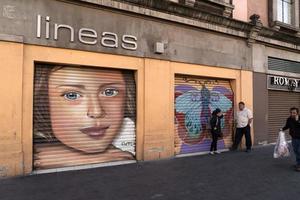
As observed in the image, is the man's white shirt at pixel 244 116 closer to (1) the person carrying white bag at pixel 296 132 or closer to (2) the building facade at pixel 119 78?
(2) the building facade at pixel 119 78

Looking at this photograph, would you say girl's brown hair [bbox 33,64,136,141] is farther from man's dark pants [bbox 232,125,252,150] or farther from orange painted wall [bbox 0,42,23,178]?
man's dark pants [bbox 232,125,252,150]

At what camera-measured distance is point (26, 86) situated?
7.72 metres

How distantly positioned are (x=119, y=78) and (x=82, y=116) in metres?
1.45

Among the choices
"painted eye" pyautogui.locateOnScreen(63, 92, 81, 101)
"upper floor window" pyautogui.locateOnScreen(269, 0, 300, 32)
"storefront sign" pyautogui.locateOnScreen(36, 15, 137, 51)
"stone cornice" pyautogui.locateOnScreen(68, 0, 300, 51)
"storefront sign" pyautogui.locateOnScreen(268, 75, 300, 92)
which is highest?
"upper floor window" pyautogui.locateOnScreen(269, 0, 300, 32)

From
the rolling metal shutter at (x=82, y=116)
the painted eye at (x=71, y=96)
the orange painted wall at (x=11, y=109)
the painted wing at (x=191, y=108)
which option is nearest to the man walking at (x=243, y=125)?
the painted wing at (x=191, y=108)

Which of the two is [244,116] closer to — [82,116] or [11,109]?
[82,116]

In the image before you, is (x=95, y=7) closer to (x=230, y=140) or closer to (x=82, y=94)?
(x=82, y=94)

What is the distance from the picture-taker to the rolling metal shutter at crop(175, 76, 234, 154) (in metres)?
10.9

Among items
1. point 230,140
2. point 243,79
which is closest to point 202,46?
point 243,79

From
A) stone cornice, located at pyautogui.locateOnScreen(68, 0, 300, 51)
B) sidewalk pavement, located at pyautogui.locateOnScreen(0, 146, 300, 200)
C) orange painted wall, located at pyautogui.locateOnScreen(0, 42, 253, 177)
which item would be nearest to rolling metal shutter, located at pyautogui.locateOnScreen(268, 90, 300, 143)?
stone cornice, located at pyautogui.locateOnScreen(68, 0, 300, 51)

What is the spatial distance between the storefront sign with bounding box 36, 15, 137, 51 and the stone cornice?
677 millimetres

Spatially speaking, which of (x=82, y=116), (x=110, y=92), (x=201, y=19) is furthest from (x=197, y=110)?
(x=82, y=116)

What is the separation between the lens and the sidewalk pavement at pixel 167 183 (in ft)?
20.5

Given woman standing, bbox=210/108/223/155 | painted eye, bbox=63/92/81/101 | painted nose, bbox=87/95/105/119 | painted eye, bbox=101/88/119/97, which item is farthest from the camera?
woman standing, bbox=210/108/223/155
